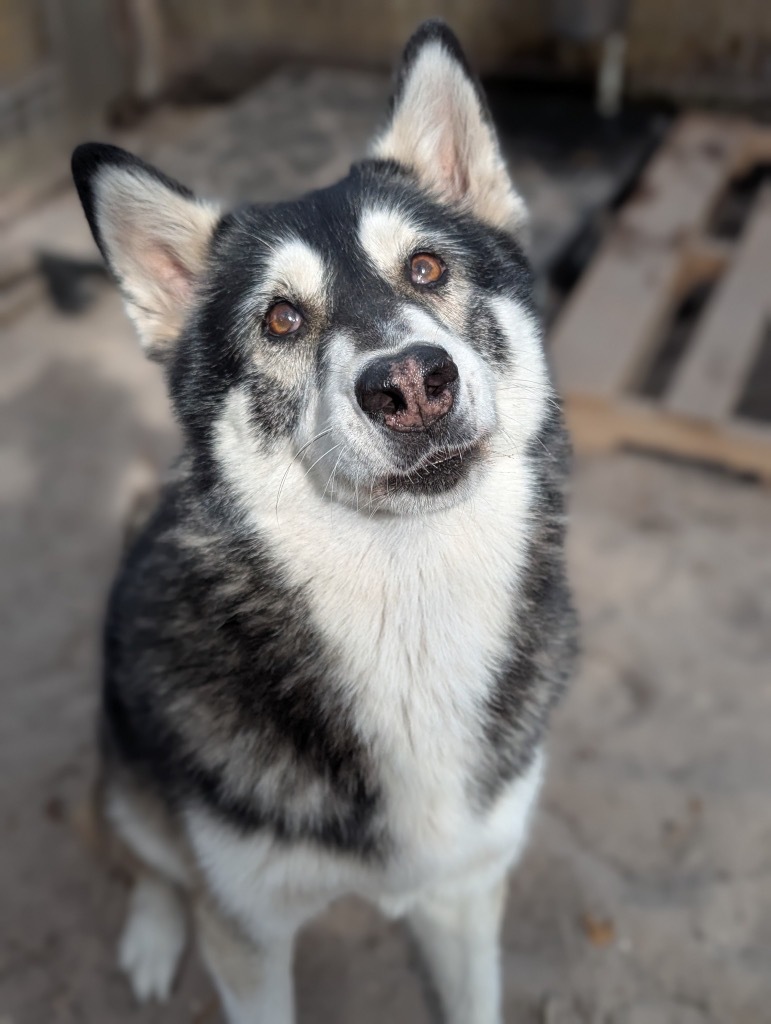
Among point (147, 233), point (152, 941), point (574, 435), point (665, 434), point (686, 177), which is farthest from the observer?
point (686, 177)

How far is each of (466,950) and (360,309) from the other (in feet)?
5.56

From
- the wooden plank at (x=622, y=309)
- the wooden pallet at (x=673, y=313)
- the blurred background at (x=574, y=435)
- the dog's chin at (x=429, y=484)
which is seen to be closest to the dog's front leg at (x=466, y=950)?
the blurred background at (x=574, y=435)

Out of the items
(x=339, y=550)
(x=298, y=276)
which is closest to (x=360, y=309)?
(x=298, y=276)

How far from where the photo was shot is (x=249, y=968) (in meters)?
2.28

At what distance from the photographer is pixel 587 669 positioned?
137 inches

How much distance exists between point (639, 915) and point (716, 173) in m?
4.37

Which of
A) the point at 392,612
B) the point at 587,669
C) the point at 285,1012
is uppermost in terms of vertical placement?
the point at 392,612

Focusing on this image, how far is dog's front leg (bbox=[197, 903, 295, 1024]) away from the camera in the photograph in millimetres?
2246

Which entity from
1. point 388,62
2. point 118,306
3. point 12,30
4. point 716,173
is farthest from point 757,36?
point 12,30

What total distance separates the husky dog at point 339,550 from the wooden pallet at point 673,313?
2177mm

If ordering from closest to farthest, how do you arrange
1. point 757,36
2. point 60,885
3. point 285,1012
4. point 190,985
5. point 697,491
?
point 285,1012 < point 190,985 < point 60,885 < point 697,491 < point 757,36

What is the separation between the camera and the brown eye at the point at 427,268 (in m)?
2.09

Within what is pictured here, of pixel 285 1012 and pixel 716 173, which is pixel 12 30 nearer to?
pixel 716 173

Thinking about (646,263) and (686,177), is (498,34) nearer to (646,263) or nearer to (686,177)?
(686,177)
